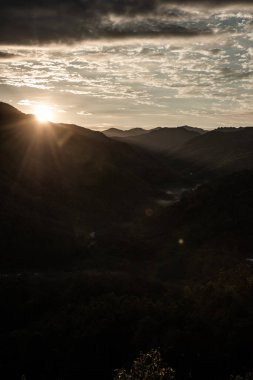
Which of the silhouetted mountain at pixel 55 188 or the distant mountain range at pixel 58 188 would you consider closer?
the distant mountain range at pixel 58 188

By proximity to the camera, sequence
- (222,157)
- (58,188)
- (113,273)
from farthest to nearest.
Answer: (222,157), (58,188), (113,273)

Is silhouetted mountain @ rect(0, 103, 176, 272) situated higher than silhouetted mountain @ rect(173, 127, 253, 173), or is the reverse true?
silhouetted mountain @ rect(0, 103, 176, 272)

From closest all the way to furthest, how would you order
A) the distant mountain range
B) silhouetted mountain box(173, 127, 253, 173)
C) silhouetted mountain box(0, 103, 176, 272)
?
1. the distant mountain range
2. silhouetted mountain box(0, 103, 176, 272)
3. silhouetted mountain box(173, 127, 253, 173)

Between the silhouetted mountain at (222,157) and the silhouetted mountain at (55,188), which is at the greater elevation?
the silhouetted mountain at (55,188)

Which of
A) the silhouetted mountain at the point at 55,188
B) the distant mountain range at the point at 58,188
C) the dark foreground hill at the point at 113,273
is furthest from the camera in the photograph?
the silhouetted mountain at the point at 55,188

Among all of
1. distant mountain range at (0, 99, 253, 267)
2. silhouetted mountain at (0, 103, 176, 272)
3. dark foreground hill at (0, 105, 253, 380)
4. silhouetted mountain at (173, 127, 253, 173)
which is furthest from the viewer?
silhouetted mountain at (173, 127, 253, 173)

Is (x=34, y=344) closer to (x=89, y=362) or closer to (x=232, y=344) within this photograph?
(x=89, y=362)

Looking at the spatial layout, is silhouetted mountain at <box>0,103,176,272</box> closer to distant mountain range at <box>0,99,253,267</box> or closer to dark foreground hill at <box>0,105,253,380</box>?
distant mountain range at <box>0,99,253,267</box>

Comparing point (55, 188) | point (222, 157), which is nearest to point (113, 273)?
point (55, 188)

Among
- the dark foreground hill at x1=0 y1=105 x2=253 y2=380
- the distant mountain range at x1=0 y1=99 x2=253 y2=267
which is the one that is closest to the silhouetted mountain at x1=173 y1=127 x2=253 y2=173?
the distant mountain range at x1=0 y1=99 x2=253 y2=267

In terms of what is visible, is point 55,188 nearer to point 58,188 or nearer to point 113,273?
point 58,188

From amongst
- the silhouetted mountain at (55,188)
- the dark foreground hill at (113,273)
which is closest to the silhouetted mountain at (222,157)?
the silhouetted mountain at (55,188)

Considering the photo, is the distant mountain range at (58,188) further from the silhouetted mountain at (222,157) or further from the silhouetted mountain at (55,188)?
the silhouetted mountain at (222,157)

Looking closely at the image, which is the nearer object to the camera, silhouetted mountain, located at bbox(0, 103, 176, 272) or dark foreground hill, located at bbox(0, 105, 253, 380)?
dark foreground hill, located at bbox(0, 105, 253, 380)
